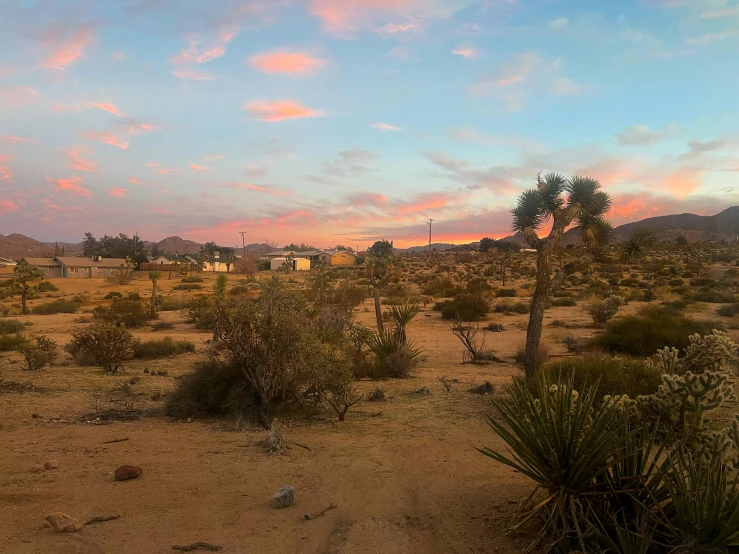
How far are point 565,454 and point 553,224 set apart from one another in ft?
24.7

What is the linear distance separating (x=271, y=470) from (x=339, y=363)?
9.04ft

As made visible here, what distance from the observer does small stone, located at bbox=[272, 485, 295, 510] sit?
5.29 meters

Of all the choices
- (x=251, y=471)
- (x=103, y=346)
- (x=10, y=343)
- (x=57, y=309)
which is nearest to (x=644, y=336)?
(x=251, y=471)

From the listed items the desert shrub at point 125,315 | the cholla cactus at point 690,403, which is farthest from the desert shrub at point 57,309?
the cholla cactus at point 690,403

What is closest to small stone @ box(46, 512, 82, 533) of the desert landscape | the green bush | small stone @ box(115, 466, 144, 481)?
the desert landscape

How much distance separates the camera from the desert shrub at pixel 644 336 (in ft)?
46.0

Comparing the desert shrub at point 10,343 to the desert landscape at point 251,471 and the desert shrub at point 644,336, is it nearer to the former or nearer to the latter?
the desert landscape at point 251,471

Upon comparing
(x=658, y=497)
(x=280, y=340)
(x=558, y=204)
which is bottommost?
(x=658, y=497)

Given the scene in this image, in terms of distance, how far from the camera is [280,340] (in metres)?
8.22

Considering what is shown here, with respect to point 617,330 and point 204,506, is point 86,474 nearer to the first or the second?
point 204,506

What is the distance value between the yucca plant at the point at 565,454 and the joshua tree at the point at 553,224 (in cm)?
540

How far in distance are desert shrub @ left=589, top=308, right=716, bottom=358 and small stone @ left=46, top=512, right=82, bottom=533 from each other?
1297 centimetres

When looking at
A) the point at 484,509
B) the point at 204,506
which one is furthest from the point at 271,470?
the point at 484,509

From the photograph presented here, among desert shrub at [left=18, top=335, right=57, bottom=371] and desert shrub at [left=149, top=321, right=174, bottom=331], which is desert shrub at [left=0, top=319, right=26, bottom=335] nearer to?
desert shrub at [left=149, top=321, right=174, bottom=331]
